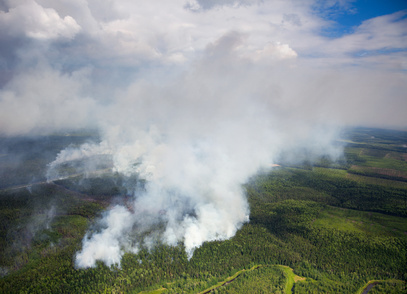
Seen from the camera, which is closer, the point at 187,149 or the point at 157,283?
the point at 157,283

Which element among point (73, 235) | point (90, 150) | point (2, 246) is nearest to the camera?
point (2, 246)

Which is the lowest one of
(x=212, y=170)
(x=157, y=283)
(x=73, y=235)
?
(x=157, y=283)

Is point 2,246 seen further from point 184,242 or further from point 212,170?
point 212,170

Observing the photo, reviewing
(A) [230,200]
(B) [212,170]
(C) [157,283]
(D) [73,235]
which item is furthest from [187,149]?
(C) [157,283]

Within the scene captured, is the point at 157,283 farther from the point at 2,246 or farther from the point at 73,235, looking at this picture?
the point at 2,246

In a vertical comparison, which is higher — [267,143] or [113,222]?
[267,143]

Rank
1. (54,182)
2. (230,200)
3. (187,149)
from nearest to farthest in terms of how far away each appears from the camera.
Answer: (230,200) → (54,182) → (187,149)

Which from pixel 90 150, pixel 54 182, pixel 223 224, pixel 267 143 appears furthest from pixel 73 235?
pixel 267 143
